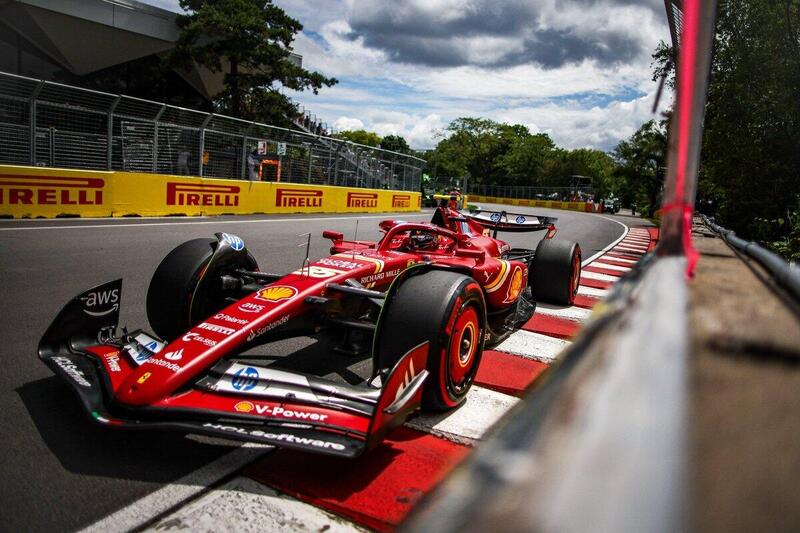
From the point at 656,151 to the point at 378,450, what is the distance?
53.7 metres

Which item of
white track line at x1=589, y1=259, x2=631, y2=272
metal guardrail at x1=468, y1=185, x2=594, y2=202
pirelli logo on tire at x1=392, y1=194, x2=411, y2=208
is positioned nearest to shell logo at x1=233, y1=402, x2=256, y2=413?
white track line at x1=589, y1=259, x2=631, y2=272

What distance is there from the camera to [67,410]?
2797 millimetres

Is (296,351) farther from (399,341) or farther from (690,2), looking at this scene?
(690,2)

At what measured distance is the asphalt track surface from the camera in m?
2.09

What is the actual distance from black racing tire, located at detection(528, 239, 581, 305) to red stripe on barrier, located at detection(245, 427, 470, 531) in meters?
3.54

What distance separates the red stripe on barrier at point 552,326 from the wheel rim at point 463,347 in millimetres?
1727

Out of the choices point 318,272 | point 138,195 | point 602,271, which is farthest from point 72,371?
point 138,195

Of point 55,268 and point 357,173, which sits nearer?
point 55,268

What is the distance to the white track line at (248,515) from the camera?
1.98 m

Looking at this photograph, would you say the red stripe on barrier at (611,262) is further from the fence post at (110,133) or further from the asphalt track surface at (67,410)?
the fence post at (110,133)

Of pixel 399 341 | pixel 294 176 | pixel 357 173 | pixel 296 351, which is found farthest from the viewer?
pixel 357 173

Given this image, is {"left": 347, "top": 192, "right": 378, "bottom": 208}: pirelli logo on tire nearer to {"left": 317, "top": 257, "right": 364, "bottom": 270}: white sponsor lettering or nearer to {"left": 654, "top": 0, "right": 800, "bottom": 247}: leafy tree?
{"left": 654, "top": 0, "right": 800, "bottom": 247}: leafy tree

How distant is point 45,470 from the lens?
7.41 ft

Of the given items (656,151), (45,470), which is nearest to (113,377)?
(45,470)
